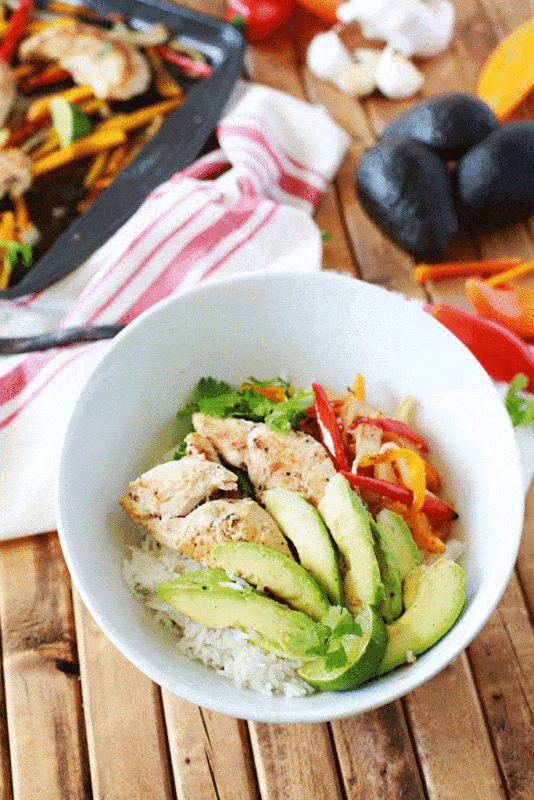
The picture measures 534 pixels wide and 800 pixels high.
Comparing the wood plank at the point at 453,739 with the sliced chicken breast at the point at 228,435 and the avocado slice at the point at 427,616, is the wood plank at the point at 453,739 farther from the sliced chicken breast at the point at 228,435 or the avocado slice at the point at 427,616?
the sliced chicken breast at the point at 228,435

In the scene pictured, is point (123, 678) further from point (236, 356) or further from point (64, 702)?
point (236, 356)

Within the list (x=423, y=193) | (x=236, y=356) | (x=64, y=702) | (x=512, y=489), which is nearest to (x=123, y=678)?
(x=64, y=702)

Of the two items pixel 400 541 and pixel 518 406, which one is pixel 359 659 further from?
pixel 518 406

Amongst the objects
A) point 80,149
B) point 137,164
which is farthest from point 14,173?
point 137,164

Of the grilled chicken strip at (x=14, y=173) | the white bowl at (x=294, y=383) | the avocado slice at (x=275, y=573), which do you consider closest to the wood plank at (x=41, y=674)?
the white bowl at (x=294, y=383)

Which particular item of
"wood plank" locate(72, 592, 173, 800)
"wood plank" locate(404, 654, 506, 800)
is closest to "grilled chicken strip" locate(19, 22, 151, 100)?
"wood plank" locate(72, 592, 173, 800)

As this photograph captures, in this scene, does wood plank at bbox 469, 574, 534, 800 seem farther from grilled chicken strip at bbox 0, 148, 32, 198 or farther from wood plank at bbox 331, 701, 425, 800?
grilled chicken strip at bbox 0, 148, 32, 198
